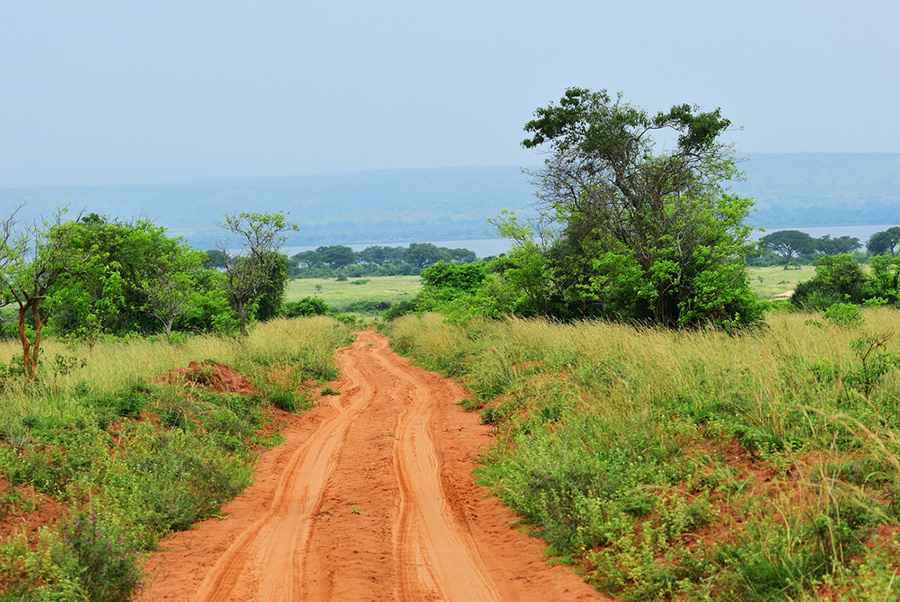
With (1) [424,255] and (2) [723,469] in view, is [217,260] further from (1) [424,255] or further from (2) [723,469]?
(1) [424,255]

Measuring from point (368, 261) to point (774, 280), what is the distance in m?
94.8

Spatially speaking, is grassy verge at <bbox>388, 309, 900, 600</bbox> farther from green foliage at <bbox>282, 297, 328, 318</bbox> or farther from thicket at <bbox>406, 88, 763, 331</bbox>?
green foliage at <bbox>282, 297, 328, 318</bbox>

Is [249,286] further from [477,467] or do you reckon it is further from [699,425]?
[699,425]

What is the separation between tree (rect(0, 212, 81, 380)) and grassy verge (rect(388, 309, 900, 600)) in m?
8.21

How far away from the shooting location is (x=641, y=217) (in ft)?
81.4

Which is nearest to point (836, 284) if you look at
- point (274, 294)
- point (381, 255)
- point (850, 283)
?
point (850, 283)

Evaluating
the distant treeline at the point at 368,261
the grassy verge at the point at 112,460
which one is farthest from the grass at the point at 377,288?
the grassy verge at the point at 112,460

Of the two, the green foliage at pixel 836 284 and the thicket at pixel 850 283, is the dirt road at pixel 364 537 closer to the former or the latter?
the thicket at pixel 850 283

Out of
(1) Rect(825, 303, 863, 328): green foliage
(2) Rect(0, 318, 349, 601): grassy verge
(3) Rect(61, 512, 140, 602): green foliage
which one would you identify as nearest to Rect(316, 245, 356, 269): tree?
(2) Rect(0, 318, 349, 601): grassy verge

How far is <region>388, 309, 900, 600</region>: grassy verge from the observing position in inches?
249

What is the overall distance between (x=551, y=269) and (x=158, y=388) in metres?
17.2

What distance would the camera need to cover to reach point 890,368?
9031mm

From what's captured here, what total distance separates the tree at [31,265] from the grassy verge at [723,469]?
8.21m

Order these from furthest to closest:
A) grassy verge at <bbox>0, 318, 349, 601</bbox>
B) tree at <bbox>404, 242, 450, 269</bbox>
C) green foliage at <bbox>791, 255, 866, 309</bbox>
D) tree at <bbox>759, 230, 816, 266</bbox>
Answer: tree at <bbox>404, 242, 450, 269</bbox> → tree at <bbox>759, 230, 816, 266</bbox> → green foliage at <bbox>791, 255, 866, 309</bbox> → grassy verge at <bbox>0, 318, 349, 601</bbox>
